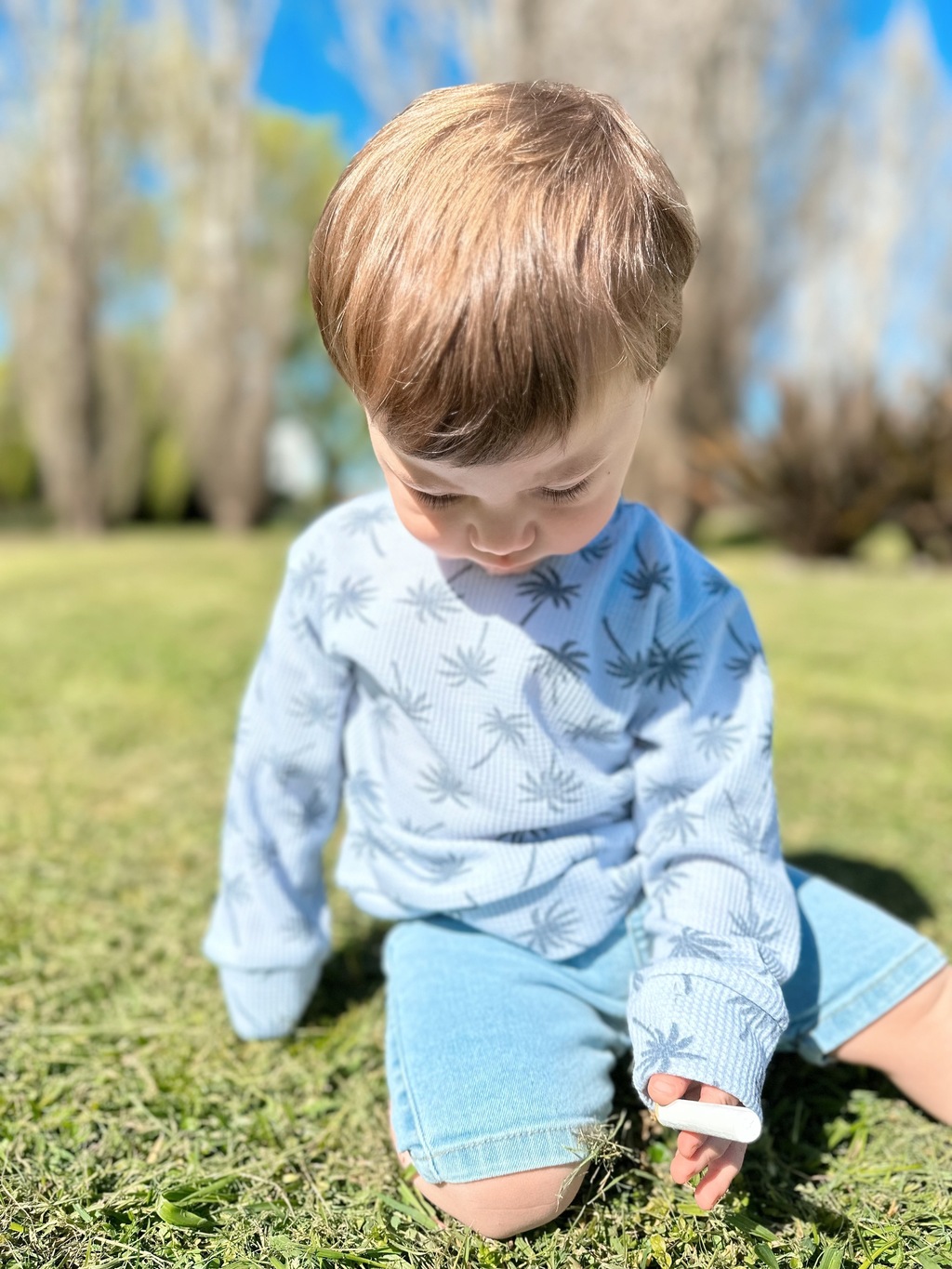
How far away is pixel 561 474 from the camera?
90 cm

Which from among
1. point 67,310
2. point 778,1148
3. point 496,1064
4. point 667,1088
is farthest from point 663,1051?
point 67,310

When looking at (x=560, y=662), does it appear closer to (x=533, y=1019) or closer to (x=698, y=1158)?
(x=533, y=1019)

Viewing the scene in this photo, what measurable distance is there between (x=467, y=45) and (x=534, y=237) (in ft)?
24.3

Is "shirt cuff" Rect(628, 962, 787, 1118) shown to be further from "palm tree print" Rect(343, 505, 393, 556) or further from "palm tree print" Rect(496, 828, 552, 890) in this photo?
"palm tree print" Rect(343, 505, 393, 556)

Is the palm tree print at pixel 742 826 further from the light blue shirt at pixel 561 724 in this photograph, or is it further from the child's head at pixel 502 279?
the child's head at pixel 502 279

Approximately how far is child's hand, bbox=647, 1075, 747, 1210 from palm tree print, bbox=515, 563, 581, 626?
0.47 metres

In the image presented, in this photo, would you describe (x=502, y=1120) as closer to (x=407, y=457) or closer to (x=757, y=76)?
(x=407, y=457)

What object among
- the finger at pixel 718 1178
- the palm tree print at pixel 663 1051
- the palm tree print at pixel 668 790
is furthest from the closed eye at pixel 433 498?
the finger at pixel 718 1178

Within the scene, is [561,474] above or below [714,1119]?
above

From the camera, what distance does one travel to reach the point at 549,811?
1.15 m

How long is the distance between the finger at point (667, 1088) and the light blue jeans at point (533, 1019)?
4.2 inches

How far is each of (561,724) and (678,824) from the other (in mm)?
163

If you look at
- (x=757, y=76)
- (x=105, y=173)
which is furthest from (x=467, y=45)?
(x=105, y=173)

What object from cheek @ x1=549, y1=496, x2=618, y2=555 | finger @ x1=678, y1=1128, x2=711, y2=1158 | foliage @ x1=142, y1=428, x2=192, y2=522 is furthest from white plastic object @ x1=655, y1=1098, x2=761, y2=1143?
foliage @ x1=142, y1=428, x2=192, y2=522
